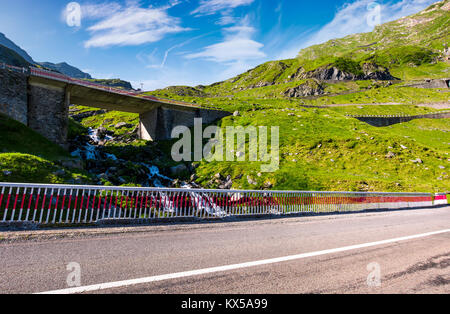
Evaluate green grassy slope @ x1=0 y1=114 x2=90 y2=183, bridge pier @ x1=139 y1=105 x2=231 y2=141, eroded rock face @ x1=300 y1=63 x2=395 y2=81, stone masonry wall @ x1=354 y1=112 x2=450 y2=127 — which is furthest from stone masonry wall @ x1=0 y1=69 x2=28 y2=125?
eroded rock face @ x1=300 y1=63 x2=395 y2=81

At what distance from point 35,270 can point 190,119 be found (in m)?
42.0

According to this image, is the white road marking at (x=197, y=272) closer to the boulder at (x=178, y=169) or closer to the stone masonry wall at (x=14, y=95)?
the boulder at (x=178, y=169)

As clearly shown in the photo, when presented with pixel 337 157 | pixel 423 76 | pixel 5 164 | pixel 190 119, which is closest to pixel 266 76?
pixel 423 76

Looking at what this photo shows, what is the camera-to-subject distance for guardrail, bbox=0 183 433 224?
980 centimetres

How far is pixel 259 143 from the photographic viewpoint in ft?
114

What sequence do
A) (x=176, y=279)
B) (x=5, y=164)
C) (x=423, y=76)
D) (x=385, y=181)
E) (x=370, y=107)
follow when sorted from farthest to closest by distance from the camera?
(x=423, y=76), (x=370, y=107), (x=385, y=181), (x=5, y=164), (x=176, y=279)

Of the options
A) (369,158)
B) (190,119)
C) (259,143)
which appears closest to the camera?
(369,158)

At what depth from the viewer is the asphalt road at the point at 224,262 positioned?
4070mm

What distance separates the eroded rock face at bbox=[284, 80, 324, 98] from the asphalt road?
116100 millimetres

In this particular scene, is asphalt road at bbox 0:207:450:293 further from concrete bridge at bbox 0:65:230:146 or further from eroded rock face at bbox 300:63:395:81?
eroded rock face at bbox 300:63:395:81

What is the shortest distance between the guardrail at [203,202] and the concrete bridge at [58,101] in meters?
18.0

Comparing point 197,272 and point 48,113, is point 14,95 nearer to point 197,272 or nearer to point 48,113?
point 48,113

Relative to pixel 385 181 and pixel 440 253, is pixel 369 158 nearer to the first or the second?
pixel 385 181

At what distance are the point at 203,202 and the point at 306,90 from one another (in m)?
119
